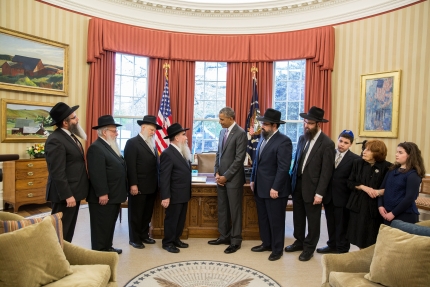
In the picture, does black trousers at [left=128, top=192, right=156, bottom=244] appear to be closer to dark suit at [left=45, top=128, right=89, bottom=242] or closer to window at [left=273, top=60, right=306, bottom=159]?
dark suit at [left=45, top=128, right=89, bottom=242]

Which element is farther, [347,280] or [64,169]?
Answer: [64,169]

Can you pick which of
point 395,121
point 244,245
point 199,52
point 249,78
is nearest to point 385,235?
point 244,245

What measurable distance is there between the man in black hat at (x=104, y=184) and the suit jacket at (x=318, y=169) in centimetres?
206

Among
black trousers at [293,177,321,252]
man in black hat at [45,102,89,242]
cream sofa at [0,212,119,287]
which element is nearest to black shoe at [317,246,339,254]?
black trousers at [293,177,321,252]

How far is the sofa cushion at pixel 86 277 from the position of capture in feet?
6.58

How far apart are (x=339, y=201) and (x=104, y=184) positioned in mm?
2605

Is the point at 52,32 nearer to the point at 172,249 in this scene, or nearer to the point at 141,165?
the point at 141,165

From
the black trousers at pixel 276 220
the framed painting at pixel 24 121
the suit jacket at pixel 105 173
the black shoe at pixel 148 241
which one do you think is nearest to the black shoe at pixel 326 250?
the black trousers at pixel 276 220

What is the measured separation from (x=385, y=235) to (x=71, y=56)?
20.9 feet

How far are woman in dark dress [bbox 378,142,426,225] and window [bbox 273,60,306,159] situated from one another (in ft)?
14.5

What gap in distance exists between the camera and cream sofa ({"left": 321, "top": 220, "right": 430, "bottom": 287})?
2.04 metres

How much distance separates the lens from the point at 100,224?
11.4 ft

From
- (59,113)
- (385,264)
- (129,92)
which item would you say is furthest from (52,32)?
(385,264)

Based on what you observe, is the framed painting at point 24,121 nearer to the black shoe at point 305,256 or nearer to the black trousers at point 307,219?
the black trousers at point 307,219
